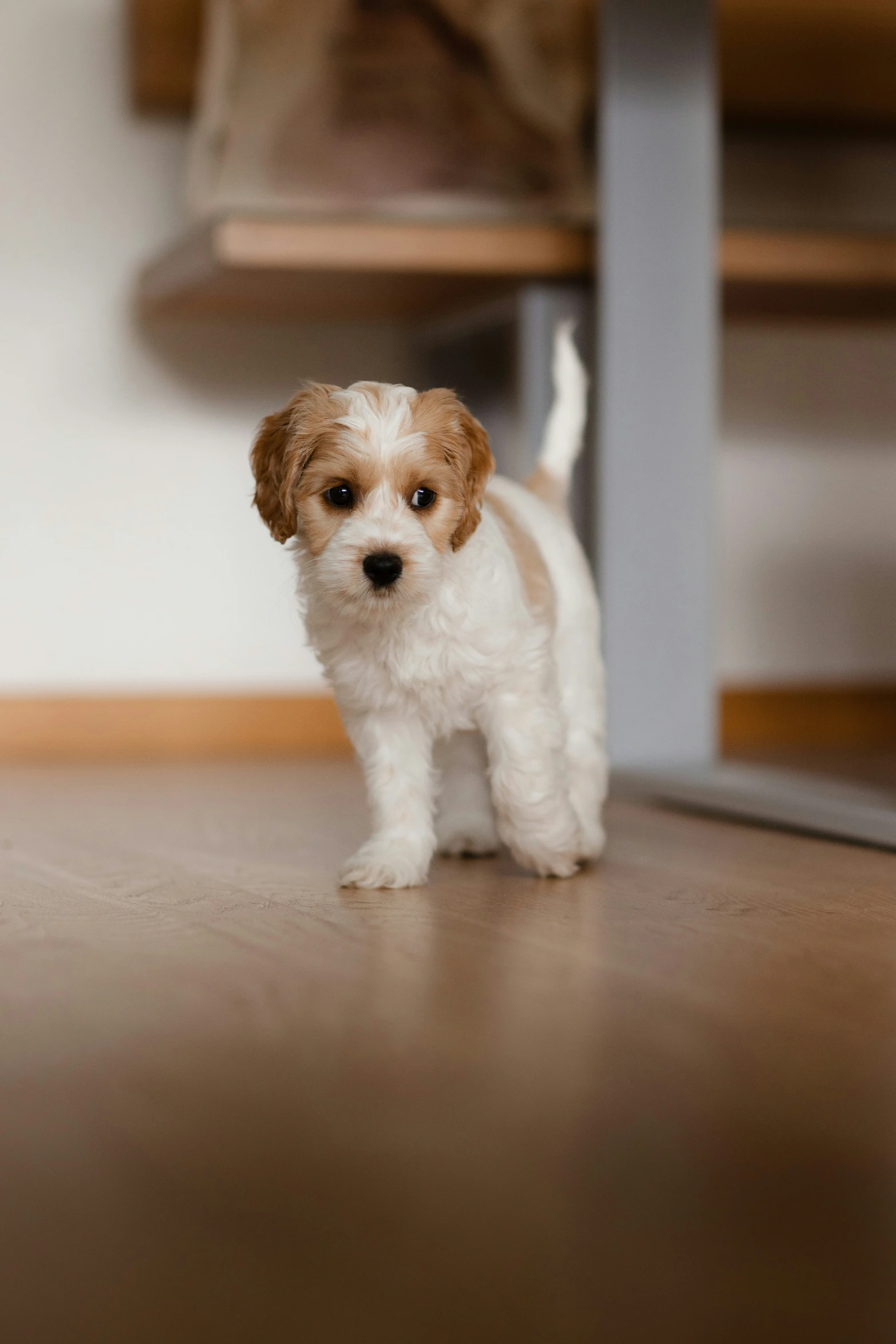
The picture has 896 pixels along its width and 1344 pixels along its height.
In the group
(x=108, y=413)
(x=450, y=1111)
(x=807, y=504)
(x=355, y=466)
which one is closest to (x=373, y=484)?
(x=355, y=466)

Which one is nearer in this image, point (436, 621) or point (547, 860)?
point (436, 621)

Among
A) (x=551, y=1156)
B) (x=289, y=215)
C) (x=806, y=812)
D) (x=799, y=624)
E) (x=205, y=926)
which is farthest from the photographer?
(x=799, y=624)

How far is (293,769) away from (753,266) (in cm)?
130

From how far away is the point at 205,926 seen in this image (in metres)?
1.60

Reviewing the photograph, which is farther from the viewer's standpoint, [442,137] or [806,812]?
[442,137]

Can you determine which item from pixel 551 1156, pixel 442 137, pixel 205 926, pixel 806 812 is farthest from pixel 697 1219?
pixel 442 137

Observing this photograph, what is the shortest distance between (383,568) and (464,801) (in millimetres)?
615

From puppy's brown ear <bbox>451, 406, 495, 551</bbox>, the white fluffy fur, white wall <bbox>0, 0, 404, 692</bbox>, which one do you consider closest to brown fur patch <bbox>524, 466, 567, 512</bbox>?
the white fluffy fur

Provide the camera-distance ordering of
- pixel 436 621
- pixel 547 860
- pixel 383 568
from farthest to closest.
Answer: pixel 547 860 < pixel 436 621 < pixel 383 568

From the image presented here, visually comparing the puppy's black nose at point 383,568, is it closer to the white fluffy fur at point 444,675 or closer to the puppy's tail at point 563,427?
the white fluffy fur at point 444,675

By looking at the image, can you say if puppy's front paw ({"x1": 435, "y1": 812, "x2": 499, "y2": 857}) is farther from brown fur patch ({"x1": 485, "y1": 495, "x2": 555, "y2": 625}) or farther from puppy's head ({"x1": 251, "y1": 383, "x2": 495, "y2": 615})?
puppy's head ({"x1": 251, "y1": 383, "x2": 495, "y2": 615})

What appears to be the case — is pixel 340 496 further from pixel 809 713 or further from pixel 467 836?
pixel 809 713

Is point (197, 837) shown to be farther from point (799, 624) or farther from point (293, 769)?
point (799, 624)

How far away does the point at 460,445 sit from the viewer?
1604mm
